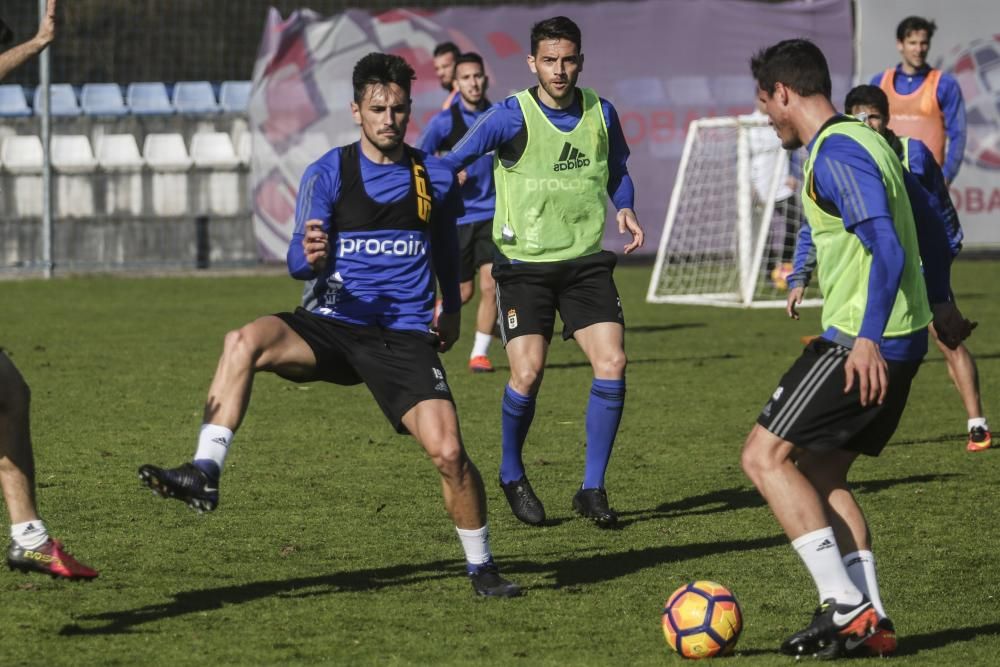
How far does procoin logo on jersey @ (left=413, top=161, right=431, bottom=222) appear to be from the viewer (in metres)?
5.99

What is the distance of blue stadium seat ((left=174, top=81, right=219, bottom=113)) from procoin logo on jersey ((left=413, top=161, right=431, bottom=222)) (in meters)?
19.6

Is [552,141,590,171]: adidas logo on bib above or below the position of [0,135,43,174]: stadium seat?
above

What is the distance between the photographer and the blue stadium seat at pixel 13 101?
24219 mm

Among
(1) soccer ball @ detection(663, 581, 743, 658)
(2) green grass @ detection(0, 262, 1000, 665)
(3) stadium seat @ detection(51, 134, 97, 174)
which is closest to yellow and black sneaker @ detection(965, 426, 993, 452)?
(2) green grass @ detection(0, 262, 1000, 665)

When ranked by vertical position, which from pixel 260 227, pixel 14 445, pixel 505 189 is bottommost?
pixel 260 227

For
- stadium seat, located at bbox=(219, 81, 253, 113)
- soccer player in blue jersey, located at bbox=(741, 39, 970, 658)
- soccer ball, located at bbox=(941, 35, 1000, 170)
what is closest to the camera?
soccer player in blue jersey, located at bbox=(741, 39, 970, 658)

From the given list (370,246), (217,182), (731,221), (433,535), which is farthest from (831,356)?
(217,182)

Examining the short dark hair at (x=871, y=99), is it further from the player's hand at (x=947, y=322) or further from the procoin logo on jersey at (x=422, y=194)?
the player's hand at (x=947, y=322)

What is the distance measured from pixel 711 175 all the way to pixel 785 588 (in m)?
14.9

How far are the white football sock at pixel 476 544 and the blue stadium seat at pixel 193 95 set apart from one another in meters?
20.1

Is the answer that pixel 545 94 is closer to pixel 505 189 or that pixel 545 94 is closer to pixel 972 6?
pixel 505 189

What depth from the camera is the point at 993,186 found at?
21.8 meters

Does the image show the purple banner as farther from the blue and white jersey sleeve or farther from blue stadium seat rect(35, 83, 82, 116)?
the blue and white jersey sleeve

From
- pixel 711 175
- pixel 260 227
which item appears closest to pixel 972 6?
pixel 711 175
